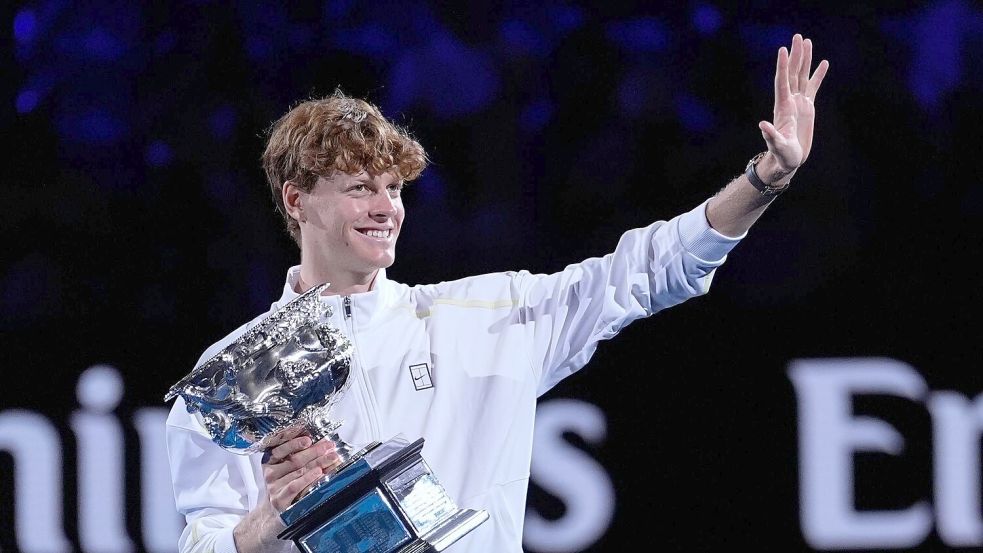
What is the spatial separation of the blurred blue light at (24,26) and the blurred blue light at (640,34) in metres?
1.57

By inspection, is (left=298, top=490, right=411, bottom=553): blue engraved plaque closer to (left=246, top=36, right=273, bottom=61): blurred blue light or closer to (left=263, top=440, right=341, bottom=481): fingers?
(left=263, top=440, right=341, bottom=481): fingers

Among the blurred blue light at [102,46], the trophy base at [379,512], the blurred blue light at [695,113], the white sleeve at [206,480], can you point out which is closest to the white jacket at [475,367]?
the white sleeve at [206,480]

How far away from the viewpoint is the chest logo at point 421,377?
2213mm

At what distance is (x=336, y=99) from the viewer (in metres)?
2.34

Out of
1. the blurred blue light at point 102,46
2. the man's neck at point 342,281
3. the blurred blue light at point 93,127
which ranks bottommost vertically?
the man's neck at point 342,281

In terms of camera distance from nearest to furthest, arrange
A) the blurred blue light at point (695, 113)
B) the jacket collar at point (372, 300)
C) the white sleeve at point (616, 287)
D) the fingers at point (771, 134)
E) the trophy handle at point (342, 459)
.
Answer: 1. the trophy handle at point (342, 459)
2. the fingers at point (771, 134)
3. the white sleeve at point (616, 287)
4. the jacket collar at point (372, 300)
5. the blurred blue light at point (695, 113)

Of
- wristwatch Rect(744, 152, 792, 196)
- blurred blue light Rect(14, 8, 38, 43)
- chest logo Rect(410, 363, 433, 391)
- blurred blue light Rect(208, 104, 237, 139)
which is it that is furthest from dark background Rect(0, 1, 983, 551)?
wristwatch Rect(744, 152, 792, 196)

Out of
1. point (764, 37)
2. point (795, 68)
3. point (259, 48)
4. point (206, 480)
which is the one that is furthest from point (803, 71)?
point (259, 48)

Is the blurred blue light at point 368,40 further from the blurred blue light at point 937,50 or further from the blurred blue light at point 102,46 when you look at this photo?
the blurred blue light at point 937,50

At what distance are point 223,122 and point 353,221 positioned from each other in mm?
1235

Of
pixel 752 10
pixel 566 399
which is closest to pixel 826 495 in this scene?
pixel 566 399

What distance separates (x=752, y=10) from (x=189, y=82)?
1.52 metres

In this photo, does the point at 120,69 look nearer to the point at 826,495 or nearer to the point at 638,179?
the point at 638,179

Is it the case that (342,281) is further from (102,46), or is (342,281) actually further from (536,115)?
(102,46)
